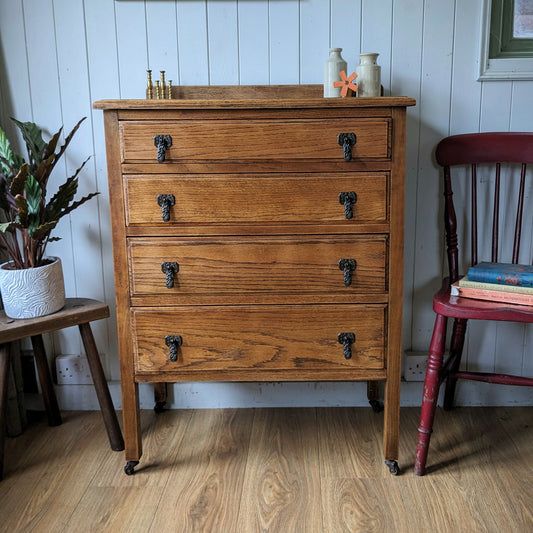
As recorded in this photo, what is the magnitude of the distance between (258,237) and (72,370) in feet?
3.53

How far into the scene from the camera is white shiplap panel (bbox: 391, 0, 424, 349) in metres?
2.15

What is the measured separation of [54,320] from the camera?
1.99 metres

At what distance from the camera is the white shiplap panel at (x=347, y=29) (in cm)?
214

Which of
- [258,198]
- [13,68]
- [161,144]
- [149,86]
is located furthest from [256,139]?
[13,68]

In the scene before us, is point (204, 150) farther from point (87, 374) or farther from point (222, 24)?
point (87, 374)

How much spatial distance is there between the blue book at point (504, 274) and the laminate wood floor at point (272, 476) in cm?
60

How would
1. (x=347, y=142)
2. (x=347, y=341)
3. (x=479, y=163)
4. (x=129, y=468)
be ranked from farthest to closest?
(x=479, y=163), (x=129, y=468), (x=347, y=341), (x=347, y=142)

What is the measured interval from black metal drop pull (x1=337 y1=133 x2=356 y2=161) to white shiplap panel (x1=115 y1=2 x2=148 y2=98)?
0.84 metres

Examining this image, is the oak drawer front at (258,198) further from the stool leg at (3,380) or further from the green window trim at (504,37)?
the green window trim at (504,37)

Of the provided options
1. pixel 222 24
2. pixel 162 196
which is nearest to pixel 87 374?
pixel 162 196

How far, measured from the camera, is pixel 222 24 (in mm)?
2162

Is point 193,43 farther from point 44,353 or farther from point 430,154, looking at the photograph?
point 44,353

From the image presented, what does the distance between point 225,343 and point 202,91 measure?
2.93 ft

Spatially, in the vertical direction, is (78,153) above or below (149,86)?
below
